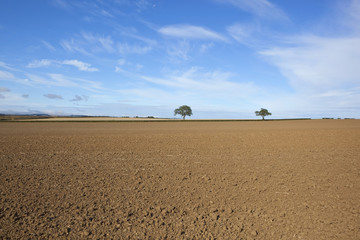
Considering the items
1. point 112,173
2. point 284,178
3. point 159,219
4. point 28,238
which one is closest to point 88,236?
point 28,238

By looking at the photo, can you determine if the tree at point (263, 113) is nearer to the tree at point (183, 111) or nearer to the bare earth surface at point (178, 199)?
the tree at point (183, 111)

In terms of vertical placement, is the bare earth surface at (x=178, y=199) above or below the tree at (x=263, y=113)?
below

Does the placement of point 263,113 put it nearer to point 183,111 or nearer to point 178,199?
point 183,111

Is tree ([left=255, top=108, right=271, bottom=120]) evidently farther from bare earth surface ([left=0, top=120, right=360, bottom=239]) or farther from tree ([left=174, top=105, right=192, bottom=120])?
bare earth surface ([left=0, top=120, right=360, bottom=239])

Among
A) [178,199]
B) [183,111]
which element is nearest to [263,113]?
[183,111]

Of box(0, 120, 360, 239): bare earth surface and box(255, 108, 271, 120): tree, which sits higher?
box(255, 108, 271, 120): tree

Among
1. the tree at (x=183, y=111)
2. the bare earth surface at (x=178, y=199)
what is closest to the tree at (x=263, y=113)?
the tree at (x=183, y=111)

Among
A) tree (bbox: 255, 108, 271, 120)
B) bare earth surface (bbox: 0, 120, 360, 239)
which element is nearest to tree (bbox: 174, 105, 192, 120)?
tree (bbox: 255, 108, 271, 120)

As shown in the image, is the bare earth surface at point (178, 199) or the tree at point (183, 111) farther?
the tree at point (183, 111)

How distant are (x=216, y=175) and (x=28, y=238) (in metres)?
6.65

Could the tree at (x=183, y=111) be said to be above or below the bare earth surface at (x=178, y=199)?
above

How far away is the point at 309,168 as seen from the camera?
430 inches

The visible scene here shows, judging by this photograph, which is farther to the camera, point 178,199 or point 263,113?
point 263,113

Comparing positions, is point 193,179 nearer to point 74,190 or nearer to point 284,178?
point 284,178
